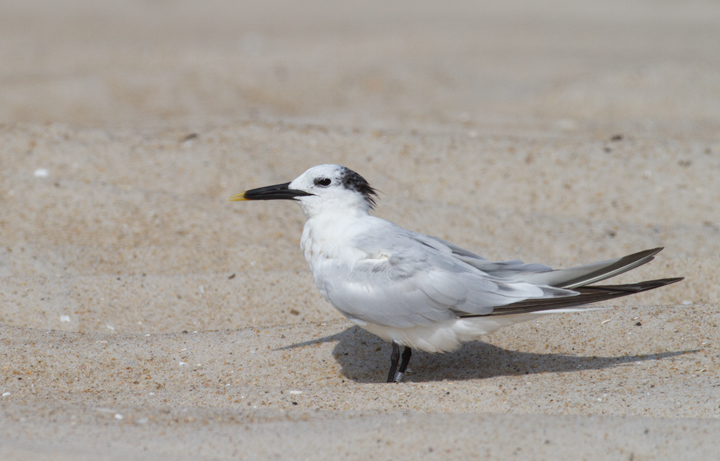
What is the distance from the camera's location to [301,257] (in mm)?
5078

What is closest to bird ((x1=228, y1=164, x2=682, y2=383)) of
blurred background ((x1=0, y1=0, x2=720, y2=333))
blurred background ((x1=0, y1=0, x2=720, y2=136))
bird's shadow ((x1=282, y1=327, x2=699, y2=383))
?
bird's shadow ((x1=282, y1=327, x2=699, y2=383))

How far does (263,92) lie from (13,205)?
210 inches

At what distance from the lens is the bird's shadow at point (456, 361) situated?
3.68m

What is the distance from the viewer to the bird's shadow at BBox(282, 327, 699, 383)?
3.68 metres

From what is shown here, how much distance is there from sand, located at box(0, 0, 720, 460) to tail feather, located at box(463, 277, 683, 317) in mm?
389

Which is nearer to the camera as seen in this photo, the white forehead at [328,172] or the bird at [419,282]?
the bird at [419,282]

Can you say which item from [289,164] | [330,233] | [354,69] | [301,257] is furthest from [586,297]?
[354,69]

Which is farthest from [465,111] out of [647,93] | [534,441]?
[534,441]

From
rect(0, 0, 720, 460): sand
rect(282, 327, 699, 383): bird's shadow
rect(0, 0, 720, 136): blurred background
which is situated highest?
rect(0, 0, 720, 136): blurred background

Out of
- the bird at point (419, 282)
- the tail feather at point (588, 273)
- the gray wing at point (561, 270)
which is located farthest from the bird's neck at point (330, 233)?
the tail feather at point (588, 273)

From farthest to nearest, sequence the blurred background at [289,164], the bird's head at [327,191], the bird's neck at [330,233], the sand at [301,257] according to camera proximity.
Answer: the blurred background at [289,164], the bird's head at [327,191], the bird's neck at [330,233], the sand at [301,257]

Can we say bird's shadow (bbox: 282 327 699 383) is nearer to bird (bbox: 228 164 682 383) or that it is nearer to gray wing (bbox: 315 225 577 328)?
bird (bbox: 228 164 682 383)

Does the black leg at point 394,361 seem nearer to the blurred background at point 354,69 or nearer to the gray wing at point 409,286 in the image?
the gray wing at point 409,286

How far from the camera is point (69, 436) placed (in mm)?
2645
